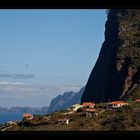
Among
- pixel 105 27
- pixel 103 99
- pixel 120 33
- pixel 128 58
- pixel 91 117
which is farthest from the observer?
pixel 105 27

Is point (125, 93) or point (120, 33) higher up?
point (120, 33)
